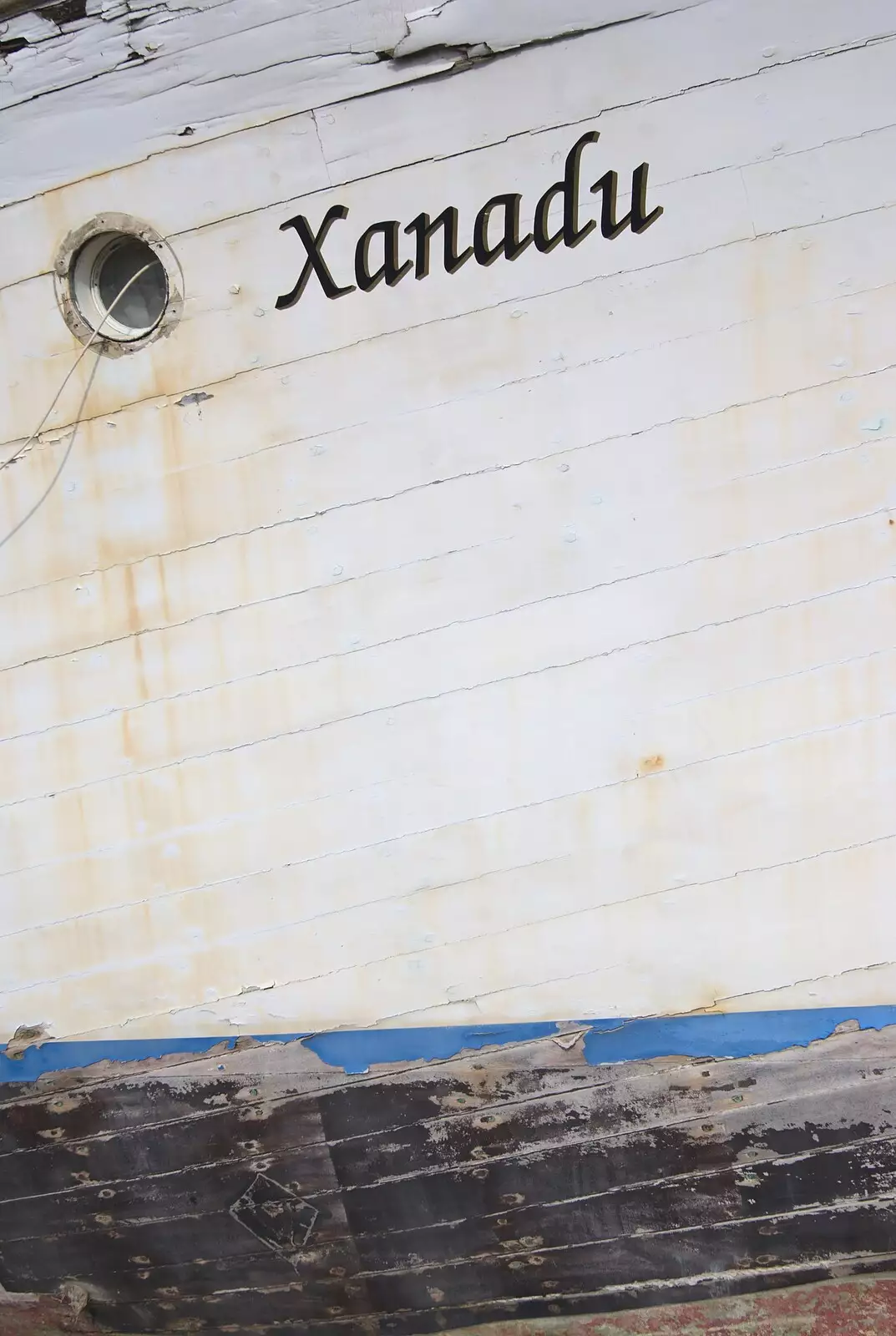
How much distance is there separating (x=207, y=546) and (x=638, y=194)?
3.85 feet

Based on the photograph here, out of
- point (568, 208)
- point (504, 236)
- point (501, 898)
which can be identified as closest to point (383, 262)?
point (504, 236)

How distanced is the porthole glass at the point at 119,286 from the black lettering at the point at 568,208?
84 cm

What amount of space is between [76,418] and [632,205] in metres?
1.30

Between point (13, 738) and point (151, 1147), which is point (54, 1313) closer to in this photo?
point (151, 1147)

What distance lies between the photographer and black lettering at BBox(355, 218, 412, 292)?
6.47 ft

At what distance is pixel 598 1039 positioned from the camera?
2166 mm

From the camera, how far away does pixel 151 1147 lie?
241 cm

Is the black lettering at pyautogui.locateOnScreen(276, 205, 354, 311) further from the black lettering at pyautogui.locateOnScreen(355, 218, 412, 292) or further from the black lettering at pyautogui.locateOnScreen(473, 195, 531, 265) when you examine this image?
the black lettering at pyautogui.locateOnScreen(473, 195, 531, 265)

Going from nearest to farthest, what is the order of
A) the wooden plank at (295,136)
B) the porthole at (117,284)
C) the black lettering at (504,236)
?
the wooden plank at (295,136) → the black lettering at (504,236) → the porthole at (117,284)

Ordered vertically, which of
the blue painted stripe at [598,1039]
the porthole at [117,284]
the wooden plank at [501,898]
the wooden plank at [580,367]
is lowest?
the blue painted stripe at [598,1039]

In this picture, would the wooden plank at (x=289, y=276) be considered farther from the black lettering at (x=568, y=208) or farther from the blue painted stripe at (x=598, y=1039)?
the blue painted stripe at (x=598, y=1039)

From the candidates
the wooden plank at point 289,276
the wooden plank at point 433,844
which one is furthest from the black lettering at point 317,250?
the wooden plank at point 433,844

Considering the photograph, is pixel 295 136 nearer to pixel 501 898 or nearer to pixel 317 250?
pixel 317 250

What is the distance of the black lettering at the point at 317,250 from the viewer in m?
1.98
